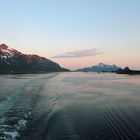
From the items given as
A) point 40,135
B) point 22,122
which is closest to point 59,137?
point 40,135

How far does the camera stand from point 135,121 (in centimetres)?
2166

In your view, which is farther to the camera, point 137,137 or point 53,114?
point 53,114

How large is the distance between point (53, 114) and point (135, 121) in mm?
7828

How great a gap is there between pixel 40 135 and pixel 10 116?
7.46 meters

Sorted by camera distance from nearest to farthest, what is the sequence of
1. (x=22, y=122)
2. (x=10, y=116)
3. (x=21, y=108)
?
(x=22, y=122), (x=10, y=116), (x=21, y=108)

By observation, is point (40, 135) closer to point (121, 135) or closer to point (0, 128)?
point (0, 128)

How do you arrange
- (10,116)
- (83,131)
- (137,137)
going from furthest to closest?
(10,116), (83,131), (137,137)

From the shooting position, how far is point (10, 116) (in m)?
24.2

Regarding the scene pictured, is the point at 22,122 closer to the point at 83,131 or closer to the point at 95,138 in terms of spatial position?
the point at 83,131

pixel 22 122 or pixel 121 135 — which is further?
pixel 22 122

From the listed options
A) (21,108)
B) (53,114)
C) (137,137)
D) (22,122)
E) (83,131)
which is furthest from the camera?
(21,108)

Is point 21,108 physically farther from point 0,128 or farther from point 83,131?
point 83,131

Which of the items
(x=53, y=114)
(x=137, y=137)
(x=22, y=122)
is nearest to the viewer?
(x=137, y=137)

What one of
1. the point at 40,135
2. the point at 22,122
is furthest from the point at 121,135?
the point at 22,122
